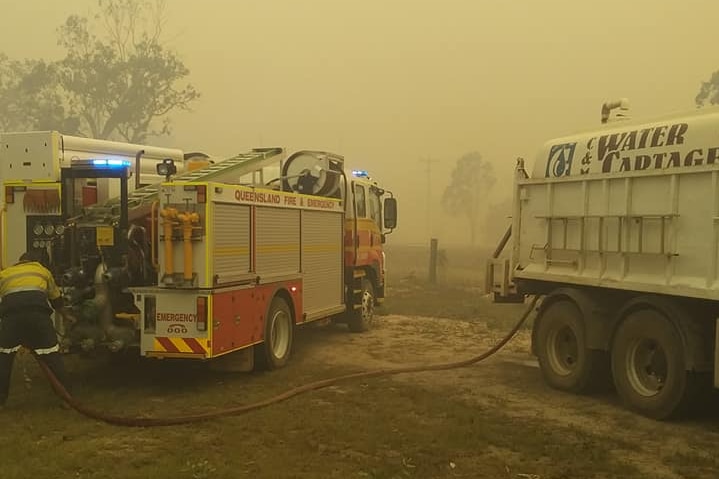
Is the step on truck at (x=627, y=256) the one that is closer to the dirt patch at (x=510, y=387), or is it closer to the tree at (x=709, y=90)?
the dirt patch at (x=510, y=387)

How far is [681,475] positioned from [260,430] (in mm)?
3608

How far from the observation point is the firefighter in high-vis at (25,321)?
733 cm

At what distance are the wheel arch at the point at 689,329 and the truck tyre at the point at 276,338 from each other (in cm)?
456

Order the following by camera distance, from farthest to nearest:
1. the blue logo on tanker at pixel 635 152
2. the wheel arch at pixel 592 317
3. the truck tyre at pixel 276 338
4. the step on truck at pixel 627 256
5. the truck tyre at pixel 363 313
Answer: the truck tyre at pixel 363 313 < the truck tyre at pixel 276 338 < the wheel arch at pixel 592 317 < the blue logo on tanker at pixel 635 152 < the step on truck at pixel 627 256

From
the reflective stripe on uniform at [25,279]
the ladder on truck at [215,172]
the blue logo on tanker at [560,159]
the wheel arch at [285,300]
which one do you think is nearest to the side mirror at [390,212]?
the ladder on truck at [215,172]

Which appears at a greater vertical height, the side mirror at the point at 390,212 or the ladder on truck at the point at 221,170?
the ladder on truck at the point at 221,170

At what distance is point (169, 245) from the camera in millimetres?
7891

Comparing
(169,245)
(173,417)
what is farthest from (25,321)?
(173,417)

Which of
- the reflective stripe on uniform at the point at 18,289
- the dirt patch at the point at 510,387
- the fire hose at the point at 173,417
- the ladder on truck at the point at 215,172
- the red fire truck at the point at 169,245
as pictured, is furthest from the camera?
the ladder on truck at the point at 215,172

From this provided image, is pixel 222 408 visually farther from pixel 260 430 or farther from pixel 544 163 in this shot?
pixel 544 163

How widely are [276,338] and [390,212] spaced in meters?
5.21

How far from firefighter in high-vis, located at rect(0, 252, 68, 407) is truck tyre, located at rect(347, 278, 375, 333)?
6.37m

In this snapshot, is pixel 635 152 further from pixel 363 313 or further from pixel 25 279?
pixel 25 279

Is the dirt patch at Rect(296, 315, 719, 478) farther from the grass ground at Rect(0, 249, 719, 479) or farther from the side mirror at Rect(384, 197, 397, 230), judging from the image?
the side mirror at Rect(384, 197, 397, 230)
